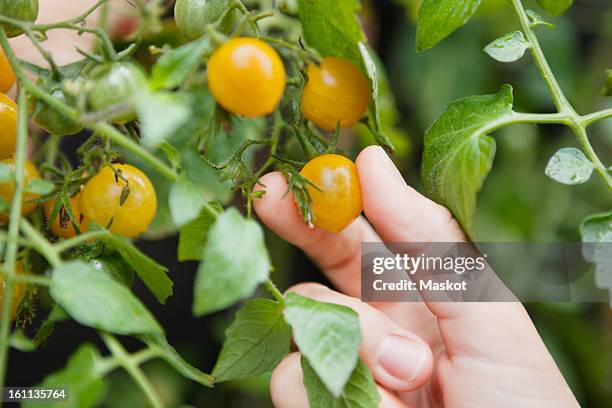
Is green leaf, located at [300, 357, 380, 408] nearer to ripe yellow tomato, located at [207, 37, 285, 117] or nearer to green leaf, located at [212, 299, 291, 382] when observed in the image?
green leaf, located at [212, 299, 291, 382]

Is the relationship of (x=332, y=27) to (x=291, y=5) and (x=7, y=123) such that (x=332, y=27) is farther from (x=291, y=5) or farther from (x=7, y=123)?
(x=7, y=123)

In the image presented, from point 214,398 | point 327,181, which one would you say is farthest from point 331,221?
point 214,398

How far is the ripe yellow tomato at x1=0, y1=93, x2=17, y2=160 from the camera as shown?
36 cm

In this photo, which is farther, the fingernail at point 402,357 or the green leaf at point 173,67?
the fingernail at point 402,357

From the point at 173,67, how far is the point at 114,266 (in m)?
0.14

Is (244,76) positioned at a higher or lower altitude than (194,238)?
higher

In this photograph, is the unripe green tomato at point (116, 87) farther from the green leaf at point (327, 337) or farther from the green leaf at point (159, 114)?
the green leaf at point (327, 337)

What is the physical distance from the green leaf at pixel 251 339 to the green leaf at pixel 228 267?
115 mm

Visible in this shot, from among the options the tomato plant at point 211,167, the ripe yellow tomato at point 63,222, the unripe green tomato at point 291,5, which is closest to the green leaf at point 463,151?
the tomato plant at point 211,167

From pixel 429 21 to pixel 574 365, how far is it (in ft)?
2.97

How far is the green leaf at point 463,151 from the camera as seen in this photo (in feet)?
1.14

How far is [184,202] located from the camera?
11.3 inches

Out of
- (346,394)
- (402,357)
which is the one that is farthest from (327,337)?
(402,357)

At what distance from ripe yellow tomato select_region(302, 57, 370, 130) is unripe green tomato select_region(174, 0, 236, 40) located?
5 cm
